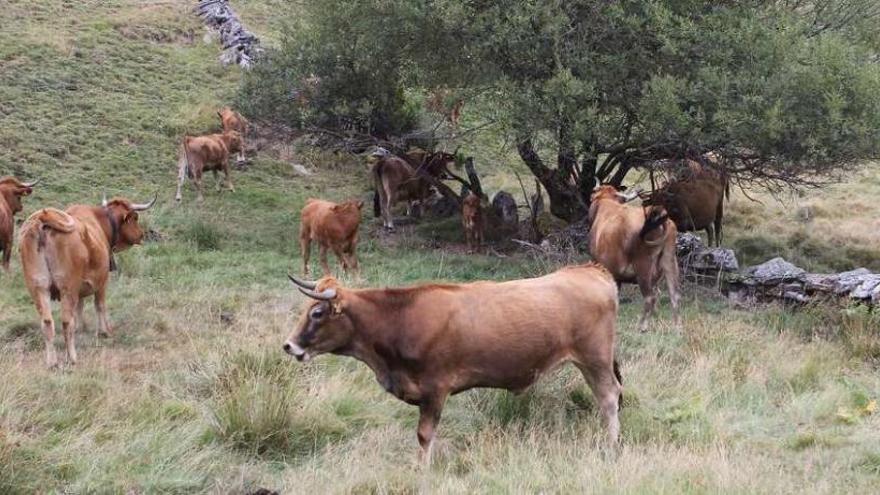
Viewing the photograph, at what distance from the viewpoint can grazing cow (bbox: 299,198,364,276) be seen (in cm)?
1348

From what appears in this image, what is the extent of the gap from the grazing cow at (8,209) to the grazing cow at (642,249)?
25.8 feet

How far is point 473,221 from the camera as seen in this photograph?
1579 centimetres

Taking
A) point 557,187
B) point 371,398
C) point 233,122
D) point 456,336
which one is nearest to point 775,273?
point 557,187

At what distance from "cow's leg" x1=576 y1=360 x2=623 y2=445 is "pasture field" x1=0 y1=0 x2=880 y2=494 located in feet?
0.55

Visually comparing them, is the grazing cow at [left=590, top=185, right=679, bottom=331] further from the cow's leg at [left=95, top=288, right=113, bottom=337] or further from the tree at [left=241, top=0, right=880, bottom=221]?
the cow's leg at [left=95, top=288, right=113, bottom=337]

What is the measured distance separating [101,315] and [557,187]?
26.4 feet

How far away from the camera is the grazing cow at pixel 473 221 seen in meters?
15.7

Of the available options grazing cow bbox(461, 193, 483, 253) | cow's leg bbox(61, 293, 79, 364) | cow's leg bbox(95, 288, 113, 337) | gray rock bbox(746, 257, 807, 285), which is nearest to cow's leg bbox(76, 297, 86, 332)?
cow's leg bbox(95, 288, 113, 337)

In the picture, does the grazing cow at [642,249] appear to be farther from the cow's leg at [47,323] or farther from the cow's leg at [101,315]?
the cow's leg at [47,323]

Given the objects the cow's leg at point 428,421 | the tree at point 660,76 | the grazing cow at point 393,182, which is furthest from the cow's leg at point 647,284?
the grazing cow at point 393,182

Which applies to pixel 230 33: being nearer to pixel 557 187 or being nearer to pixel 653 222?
pixel 557 187

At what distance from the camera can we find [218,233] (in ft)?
50.7

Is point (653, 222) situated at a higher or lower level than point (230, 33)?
lower

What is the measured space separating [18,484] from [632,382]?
4838 mm
